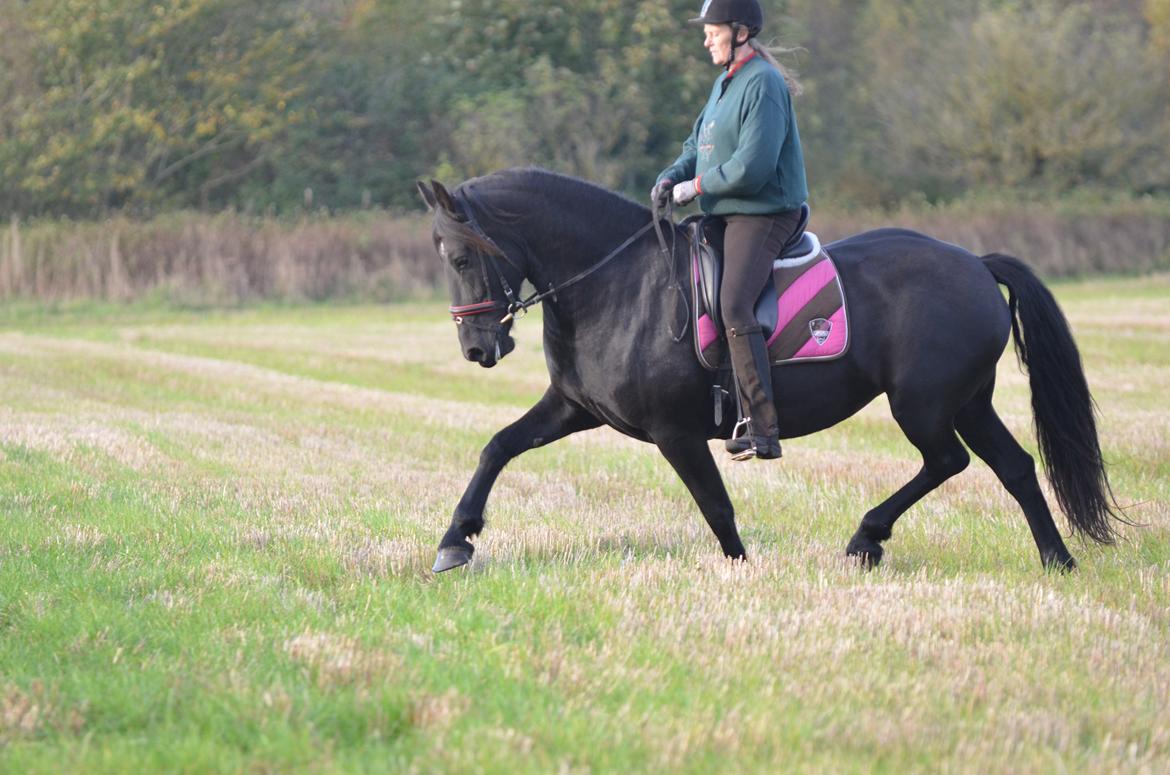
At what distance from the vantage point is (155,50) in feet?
143

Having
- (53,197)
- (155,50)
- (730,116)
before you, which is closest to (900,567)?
(730,116)

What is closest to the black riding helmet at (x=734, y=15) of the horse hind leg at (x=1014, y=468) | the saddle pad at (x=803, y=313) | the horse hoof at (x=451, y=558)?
the saddle pad at (x=803, y=313)

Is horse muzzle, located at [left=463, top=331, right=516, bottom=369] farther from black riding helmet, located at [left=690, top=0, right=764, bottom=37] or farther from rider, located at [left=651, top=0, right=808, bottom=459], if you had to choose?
black riding helmet, located at [left=690, top=0, right=764, bottom=37]

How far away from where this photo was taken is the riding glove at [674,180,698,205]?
6555 mm

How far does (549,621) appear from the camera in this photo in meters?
5.31

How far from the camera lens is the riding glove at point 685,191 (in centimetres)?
655

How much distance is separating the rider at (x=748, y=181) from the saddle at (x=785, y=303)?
79 mm

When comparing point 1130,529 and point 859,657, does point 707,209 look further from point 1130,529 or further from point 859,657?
point 1130,529

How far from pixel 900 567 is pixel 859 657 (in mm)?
2131

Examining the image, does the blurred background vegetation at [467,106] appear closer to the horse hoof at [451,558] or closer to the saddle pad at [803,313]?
the saddle pad at [803,313]

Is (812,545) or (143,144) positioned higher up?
(143,144)

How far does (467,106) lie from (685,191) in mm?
40409

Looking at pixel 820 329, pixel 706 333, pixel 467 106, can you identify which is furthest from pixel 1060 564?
pixel 467 106

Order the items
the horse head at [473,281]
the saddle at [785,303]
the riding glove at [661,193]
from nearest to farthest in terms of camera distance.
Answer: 1. the horse head at [473,281]
2. the saddle at [785,303]
3. the riding glove at [661,193]
